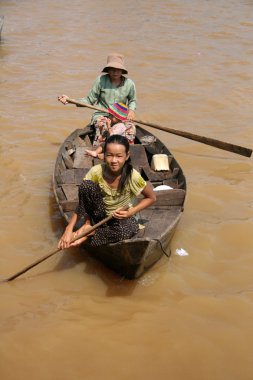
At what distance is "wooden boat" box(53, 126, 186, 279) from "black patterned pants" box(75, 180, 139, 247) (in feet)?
0.28

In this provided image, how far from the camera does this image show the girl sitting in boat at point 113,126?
530 cm

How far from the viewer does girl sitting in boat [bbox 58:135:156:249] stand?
3.45m

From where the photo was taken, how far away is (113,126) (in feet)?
17.9

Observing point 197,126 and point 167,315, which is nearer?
point 167,315

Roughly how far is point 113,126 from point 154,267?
2.03 metres

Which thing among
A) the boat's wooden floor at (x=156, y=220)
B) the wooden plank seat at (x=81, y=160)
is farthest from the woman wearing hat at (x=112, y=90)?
the boat's wooden floor at (x=156, y=220)

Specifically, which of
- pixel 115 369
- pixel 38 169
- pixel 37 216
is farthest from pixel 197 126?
pixel 115 369

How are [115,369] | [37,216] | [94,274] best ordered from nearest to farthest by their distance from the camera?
[115,369], [94,274], [37,216]

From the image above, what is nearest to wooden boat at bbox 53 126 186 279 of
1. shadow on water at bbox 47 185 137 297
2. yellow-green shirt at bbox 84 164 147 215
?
shadow on water at bbox 47 185 137 297

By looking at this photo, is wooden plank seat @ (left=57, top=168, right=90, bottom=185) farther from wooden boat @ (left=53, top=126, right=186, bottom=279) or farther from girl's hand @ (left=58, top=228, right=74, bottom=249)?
girl's hand @ (left=58, top=228, right=74, bottom=249)

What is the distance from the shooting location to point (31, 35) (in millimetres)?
12000

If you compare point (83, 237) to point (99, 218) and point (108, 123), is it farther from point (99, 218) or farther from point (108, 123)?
point (108, 123)

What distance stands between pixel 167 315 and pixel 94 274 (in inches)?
29.8

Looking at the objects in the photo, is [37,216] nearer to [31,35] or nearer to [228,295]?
[228,295]
